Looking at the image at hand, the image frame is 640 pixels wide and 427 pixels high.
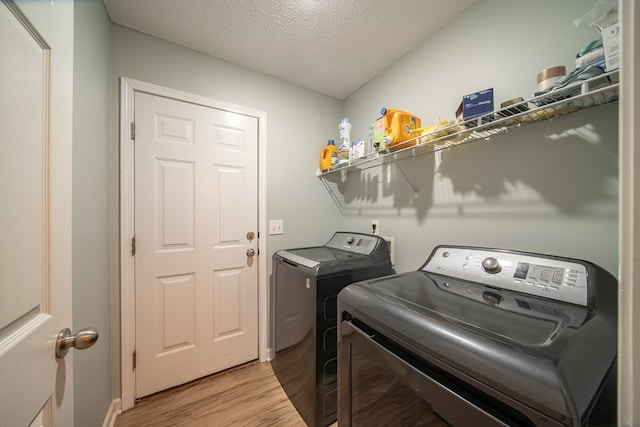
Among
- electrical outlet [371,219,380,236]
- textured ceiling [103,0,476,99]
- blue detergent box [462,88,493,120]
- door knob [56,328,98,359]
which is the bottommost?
door knob [56,328,98,359]

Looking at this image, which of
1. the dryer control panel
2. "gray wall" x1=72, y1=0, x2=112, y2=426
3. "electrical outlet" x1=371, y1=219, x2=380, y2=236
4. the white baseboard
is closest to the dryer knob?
the dryer control panel

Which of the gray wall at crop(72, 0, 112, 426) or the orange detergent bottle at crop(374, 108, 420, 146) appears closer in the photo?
the gray wall at crop(72, 0, 112, 426)

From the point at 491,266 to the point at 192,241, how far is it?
181 cm

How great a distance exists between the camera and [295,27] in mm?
1384

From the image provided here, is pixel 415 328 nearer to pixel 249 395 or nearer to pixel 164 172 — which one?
pixel 249 395

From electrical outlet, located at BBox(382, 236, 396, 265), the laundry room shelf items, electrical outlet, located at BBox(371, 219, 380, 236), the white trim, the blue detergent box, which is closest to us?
the white trim

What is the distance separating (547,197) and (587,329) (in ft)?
2.12

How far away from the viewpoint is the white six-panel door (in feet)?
4.83

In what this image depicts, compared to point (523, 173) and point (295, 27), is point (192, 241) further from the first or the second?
point (523, 173)

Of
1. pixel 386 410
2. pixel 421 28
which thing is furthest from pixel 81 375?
pixel 421 28

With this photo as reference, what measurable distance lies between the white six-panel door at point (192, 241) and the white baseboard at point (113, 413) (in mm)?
108

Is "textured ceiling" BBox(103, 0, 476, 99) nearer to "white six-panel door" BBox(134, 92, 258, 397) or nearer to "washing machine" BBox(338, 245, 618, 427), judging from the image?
"white six-panel door" BBox(134, 92, 258, 397)

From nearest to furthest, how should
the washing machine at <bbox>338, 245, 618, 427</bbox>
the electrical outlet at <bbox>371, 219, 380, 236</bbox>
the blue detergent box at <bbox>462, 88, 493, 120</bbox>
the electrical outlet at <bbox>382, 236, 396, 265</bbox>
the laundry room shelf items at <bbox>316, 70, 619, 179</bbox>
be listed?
the washing machine at <bbox>338, 245, 618, 427</bbox> < the laundry room shelf items at <bbox>316, 70, 619, 179</bbox> < the blue detergent box at <bbox>462, 88, 493, 120</bbox> < the electrical outlet at <bbox>382, 236, 396, 265</bbox> < the electrical outlet at <bbox>371, 219, 380, 236</bbox>

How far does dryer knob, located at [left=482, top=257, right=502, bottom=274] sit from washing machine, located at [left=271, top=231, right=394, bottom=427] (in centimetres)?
63
